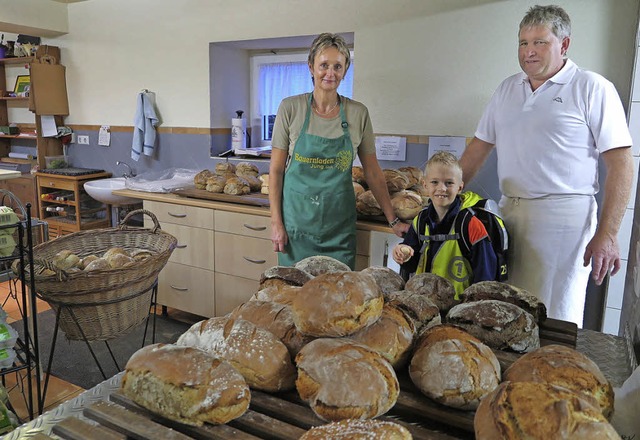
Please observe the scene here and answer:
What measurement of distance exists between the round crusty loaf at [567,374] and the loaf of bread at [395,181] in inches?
73.7

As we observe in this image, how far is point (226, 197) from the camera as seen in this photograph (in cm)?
306

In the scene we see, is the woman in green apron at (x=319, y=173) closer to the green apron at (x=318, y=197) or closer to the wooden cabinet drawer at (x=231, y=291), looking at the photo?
the green apron at (x=318, y=197)

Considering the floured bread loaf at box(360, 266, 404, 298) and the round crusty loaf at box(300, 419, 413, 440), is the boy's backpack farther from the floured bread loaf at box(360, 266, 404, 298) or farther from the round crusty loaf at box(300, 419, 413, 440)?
the round crusty loaf at box(300, 419, 413, 440)

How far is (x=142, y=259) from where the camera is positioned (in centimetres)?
196

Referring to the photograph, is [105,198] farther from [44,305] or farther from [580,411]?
[580,411]

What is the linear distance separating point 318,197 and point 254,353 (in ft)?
4.92

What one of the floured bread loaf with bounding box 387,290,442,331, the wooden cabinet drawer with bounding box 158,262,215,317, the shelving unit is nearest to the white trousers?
the floured bread loaf with bounding box 387,290,442,331

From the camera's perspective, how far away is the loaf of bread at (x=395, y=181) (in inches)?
103

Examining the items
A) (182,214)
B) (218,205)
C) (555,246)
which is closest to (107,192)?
(182,214)

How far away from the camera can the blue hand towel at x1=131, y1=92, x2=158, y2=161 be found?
4074 mm

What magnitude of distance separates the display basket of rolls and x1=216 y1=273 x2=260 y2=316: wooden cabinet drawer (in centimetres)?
97

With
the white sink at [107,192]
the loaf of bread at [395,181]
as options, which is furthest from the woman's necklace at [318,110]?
the white sink at [107,192]

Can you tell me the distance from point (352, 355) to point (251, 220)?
2280 mm

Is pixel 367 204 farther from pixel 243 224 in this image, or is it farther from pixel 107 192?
pixel 107 192
